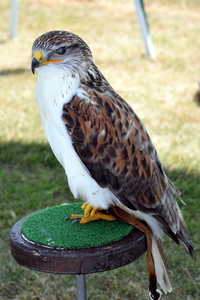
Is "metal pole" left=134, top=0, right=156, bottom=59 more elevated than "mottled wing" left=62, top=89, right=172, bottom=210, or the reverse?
"mottled wing" left=62, top=89, right=172, bottom=210

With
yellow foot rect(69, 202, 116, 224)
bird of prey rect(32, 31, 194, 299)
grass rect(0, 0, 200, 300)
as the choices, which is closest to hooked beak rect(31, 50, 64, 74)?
bird of prey rect(32, 31, 194, 299)

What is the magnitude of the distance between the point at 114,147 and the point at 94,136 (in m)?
0.12

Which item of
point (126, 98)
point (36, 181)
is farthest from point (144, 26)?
point (36, 181)

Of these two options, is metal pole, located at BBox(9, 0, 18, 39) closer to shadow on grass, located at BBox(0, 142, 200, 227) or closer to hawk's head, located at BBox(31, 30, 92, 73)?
shadow on grass, located at BBox(0, 142, 200, 227)

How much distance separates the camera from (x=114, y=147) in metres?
2.50

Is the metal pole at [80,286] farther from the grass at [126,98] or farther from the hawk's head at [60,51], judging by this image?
the hawk's head at [60,51]

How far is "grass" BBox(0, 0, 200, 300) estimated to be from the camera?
3740 millimetres

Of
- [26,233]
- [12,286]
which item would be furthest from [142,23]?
[26,233]

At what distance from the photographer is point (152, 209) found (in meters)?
2.61

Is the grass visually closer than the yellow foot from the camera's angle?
No

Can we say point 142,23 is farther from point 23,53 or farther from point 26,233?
point 26,233

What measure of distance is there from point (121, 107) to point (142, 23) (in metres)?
6.19

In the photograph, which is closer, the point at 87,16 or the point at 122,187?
the point at 122,187

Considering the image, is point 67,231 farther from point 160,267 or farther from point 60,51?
point 60,51
